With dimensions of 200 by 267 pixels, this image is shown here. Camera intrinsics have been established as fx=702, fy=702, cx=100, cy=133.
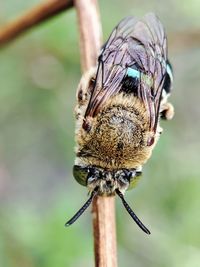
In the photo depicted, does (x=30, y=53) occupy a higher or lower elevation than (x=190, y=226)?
higher

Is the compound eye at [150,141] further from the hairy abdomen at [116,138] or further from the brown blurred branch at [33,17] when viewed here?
the brown blurred branch at [33,17]

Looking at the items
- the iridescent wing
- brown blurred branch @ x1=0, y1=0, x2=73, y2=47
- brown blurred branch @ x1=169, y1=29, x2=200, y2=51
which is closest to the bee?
the iridescent wing

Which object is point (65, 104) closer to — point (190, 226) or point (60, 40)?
point (60, 40)

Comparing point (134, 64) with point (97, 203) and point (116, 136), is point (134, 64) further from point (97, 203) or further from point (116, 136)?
point (97, 203)

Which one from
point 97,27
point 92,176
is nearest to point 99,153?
point 92,176

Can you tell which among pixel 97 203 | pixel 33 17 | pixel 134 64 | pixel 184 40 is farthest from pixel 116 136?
pixel 184 40

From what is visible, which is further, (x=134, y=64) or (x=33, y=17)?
(x=33, y=17)
